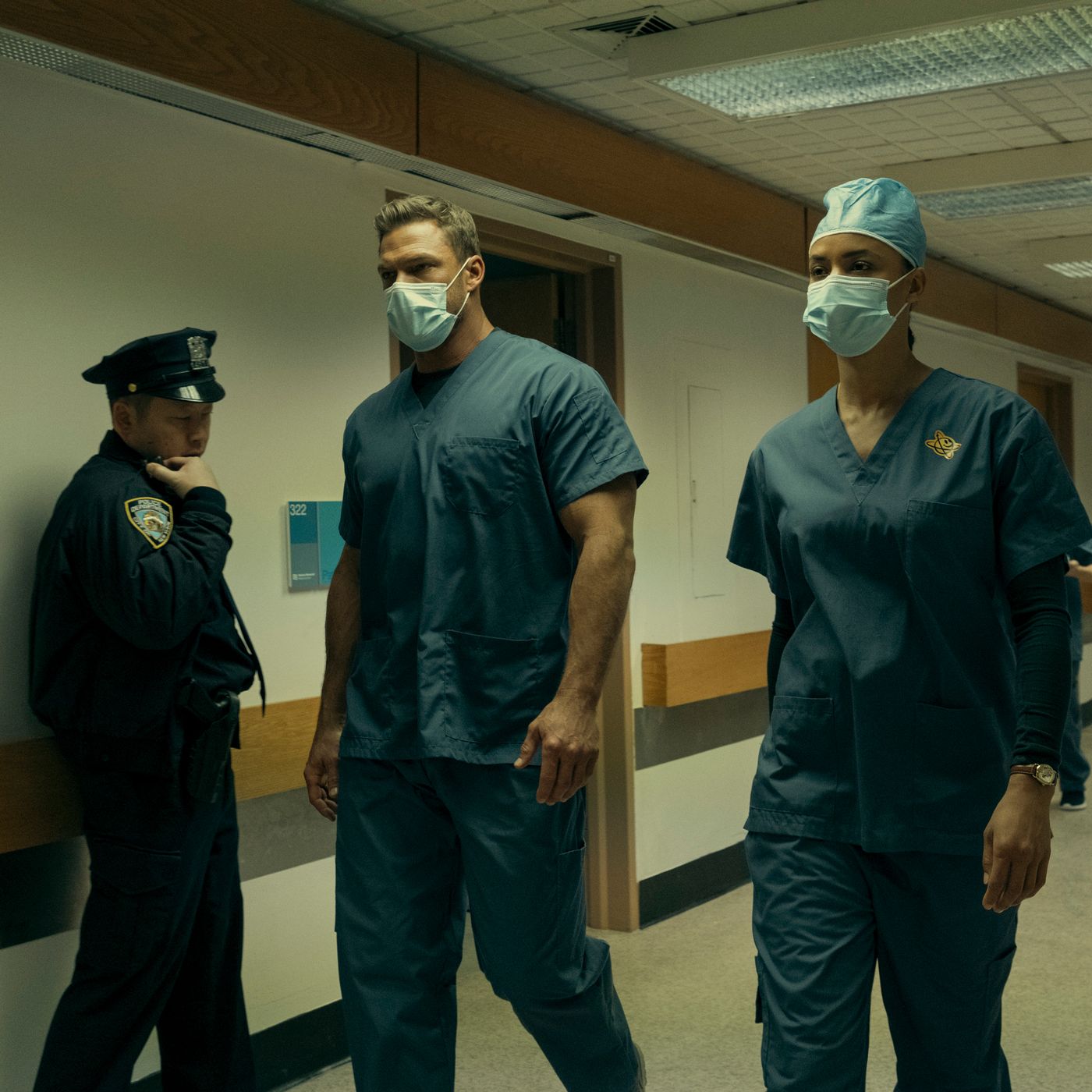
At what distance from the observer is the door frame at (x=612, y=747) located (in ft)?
14.8

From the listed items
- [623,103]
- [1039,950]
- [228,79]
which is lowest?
[1039,950]

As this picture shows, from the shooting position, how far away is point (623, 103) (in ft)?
13.2

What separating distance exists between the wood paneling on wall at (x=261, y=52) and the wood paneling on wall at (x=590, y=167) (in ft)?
0.50

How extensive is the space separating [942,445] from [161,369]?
1.43 metres

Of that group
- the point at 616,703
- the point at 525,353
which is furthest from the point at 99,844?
the point at 616,703

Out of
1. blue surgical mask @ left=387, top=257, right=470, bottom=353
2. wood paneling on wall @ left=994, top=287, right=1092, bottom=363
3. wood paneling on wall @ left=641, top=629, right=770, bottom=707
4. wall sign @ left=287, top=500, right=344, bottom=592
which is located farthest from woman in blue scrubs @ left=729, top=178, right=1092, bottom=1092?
wood paneling on wall @ left=994, top=287, right=1092, bottom=363

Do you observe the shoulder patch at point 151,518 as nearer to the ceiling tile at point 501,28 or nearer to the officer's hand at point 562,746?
the officer's hand at point 562,746

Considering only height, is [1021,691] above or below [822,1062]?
above

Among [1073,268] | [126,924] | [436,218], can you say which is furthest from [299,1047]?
[1073,268]

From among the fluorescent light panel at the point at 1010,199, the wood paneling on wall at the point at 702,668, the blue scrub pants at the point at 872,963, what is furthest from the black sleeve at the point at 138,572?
the fluorescent light panel at the point at 1010,199

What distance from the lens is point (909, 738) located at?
199cm

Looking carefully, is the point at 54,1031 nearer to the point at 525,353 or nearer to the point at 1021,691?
the point at 525,353

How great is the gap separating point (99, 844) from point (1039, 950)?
2.92 m

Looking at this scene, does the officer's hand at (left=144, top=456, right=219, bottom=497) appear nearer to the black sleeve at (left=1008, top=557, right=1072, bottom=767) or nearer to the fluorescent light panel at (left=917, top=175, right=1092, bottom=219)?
the black sleeve at (left=1008, top=557, right=1072, bottom=767)
